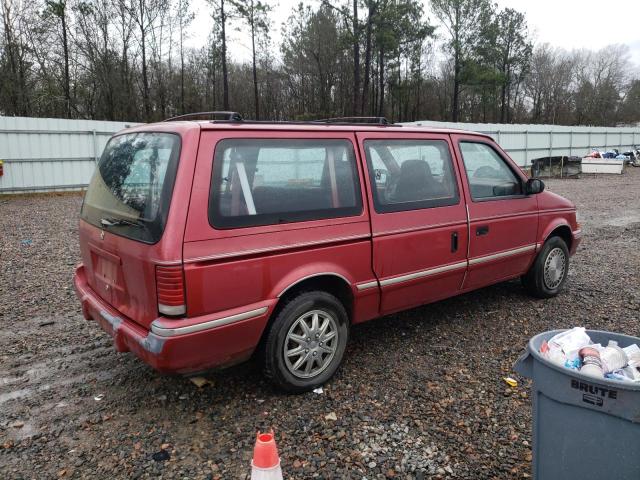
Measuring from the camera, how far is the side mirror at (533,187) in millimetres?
4801

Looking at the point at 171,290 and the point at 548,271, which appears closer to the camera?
the point at 171,290

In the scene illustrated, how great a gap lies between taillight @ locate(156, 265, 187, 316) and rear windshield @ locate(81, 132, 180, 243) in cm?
21

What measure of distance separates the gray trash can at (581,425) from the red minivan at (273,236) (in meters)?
1.51

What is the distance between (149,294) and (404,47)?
139 ft

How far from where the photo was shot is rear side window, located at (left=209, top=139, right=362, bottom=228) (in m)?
2.96

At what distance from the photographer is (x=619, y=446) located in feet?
6.28

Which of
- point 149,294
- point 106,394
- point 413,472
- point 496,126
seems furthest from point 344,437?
point 496,126

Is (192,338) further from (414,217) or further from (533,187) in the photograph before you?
(533,187)

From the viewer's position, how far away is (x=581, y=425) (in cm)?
199

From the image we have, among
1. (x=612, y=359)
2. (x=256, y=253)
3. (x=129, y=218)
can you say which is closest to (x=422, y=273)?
(x=256, y=253)

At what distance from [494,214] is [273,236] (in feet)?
7.78

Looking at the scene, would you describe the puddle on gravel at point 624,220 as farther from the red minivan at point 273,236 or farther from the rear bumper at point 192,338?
the rear bumper at point 192,338

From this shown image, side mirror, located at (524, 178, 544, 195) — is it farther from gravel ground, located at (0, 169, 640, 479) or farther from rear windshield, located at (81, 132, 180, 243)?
rear windshield, located at (81, 132, 180, 243)

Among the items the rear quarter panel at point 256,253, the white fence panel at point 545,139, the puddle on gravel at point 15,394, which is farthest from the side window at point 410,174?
the white fence panel at point 545,139
